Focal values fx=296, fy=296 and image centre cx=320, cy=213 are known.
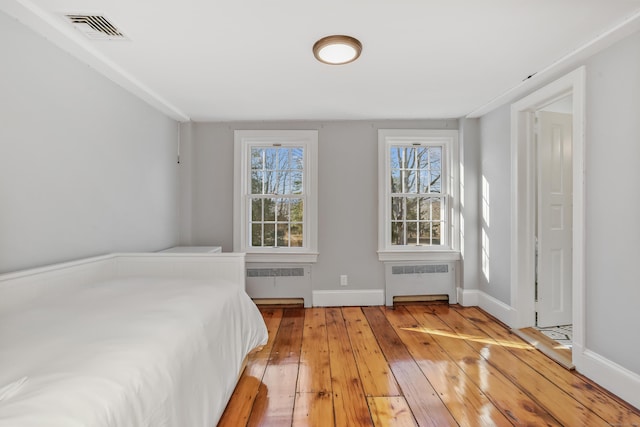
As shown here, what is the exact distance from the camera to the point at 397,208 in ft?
12.2

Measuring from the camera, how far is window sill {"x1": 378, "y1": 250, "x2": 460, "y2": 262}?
3.56 m

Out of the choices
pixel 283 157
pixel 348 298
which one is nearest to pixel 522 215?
pixel 348 298

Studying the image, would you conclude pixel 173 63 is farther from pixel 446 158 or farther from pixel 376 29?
pixel 446 158

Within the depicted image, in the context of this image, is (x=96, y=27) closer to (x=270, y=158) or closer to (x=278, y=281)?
(x=270, y=158)

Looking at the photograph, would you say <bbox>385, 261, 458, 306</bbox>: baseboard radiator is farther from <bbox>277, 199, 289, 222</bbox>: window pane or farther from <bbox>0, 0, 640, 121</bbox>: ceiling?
<bbox>0, 0, 640, 121</bbox>: ceiling

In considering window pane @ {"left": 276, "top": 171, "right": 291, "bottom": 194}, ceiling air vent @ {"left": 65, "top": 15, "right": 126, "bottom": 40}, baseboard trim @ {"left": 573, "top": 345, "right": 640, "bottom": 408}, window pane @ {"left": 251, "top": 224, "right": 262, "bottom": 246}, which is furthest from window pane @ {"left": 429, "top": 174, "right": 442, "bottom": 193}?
ceiling air vent @ {"left": 65, "top": 15, "right": 126, "bottom": 40}

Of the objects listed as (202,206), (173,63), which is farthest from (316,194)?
(173,63)

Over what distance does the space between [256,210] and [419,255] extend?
208 centimetres

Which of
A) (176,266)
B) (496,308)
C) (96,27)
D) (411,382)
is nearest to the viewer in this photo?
(96,27)

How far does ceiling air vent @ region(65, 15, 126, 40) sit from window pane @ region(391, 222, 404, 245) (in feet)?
10.2

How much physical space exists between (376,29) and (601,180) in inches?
70.6

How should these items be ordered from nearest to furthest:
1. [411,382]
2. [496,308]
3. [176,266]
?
[411,382], [176,266], [496,308]

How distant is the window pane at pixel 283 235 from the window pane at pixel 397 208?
4.39ft

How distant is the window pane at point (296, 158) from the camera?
369 centimetres
